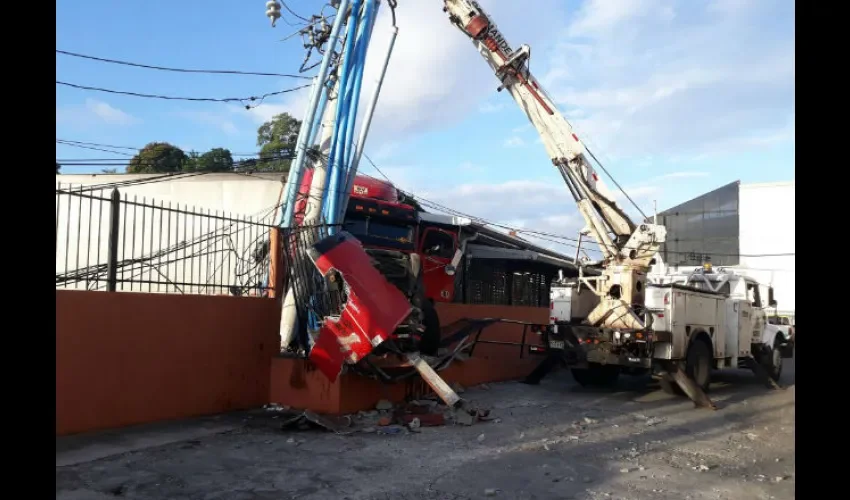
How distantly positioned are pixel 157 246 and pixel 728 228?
34.3 m

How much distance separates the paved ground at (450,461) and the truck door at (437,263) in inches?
179

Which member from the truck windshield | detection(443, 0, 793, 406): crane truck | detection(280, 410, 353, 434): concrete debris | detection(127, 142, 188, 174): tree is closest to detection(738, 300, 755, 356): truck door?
detection(443, 0, 793, 406): crane truck

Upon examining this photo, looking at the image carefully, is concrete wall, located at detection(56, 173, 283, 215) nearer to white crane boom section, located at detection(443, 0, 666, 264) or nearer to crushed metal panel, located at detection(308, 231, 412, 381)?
white crane boom section, located at detection(443, 0, 666, 264)

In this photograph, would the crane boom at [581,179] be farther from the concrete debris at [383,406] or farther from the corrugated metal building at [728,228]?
the corrugated metal building at [728,228]

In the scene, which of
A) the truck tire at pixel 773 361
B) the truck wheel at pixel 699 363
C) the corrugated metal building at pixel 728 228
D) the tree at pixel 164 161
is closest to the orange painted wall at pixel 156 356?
the truck wheel at pixel 699 363

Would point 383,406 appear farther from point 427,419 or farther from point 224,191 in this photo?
point 224,191

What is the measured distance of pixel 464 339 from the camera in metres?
11.4

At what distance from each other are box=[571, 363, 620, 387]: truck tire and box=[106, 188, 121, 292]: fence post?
8.92 metres

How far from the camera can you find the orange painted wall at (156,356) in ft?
24.5

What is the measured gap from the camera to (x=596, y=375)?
13633mm

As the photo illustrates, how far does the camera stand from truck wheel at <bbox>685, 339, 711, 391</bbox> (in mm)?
12594
